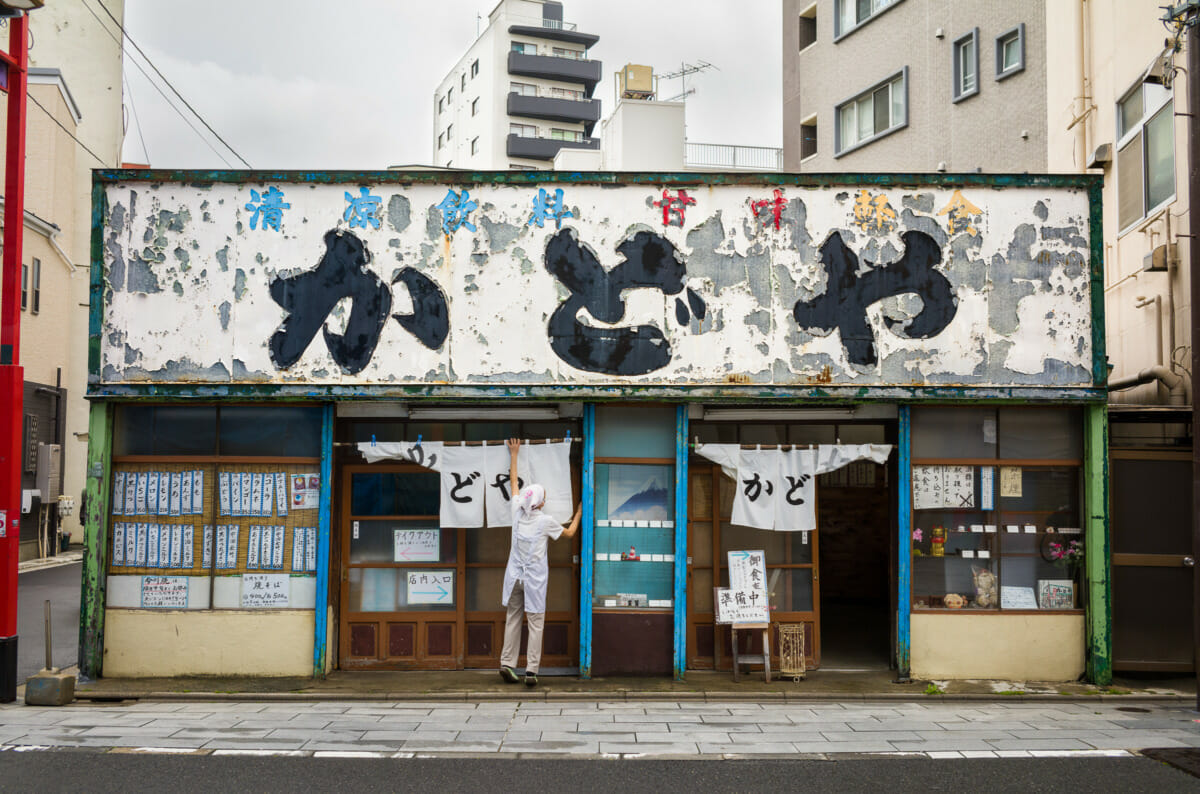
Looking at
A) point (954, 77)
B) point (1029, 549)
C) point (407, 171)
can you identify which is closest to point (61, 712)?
point (407, 171)

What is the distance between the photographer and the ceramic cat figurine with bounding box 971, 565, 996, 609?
35.4ft

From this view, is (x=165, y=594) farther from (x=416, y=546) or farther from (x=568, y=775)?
(x=568, y=775)

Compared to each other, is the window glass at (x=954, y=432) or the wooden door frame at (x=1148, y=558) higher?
the window glass at (x=954, y=432)

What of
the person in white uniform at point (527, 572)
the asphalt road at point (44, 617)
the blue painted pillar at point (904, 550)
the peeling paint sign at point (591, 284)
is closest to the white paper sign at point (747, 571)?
the blue painted pillar at point (904, 550)

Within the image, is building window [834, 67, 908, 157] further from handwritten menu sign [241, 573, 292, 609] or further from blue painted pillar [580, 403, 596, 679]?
handwritten menu sign [241, 573, 292, 609]

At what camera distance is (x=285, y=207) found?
10805 millimetres

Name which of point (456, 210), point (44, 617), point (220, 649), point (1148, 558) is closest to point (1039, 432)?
point (1148, 558)

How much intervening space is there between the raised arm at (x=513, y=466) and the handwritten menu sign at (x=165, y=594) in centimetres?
390

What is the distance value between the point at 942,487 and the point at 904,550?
870 millimetres

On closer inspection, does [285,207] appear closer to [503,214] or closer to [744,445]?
[503,214]

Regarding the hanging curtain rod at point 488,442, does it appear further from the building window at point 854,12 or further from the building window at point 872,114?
the building window at point 854,12

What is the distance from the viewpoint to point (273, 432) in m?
10.9

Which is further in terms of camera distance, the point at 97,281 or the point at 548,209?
the point at 548,209

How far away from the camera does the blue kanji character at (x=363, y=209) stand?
10812 mm
